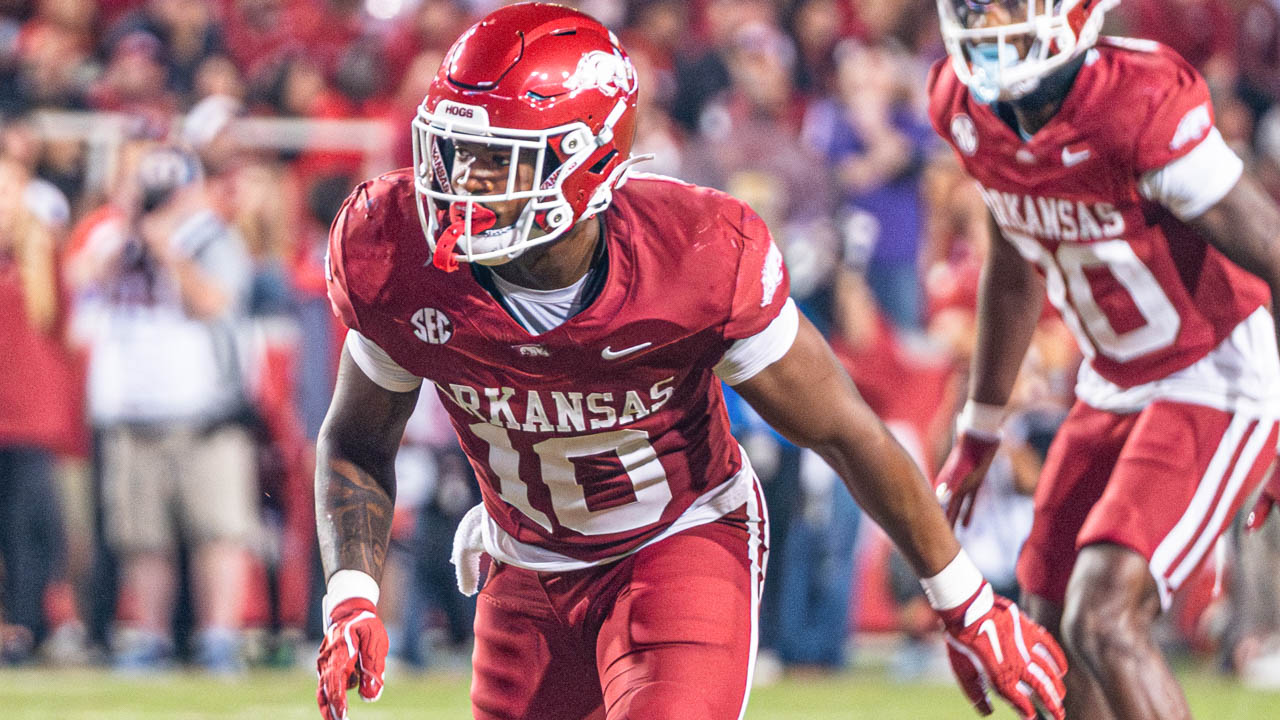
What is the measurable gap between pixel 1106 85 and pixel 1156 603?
3.50ft

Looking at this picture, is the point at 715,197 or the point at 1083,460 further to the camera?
the point at 1083,460

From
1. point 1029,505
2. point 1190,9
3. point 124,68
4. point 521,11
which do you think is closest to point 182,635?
point 124,68

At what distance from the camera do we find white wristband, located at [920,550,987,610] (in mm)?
3107

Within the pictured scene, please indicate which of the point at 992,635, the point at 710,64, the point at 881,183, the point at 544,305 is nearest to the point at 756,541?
the point at 992,635

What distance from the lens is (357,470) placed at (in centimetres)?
326

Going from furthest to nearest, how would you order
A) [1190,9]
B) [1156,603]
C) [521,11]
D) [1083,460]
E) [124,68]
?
1. [1190,9]
2. [124,68]
3. [1083,460]
4. [1156,603]
5. [521,11]

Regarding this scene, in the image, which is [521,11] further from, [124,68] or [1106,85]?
[124,68]

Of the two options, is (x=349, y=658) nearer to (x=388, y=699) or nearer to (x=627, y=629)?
(x=627, y=629)

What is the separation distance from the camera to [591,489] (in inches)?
126

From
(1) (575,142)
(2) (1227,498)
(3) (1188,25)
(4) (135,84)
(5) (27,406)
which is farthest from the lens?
(3) (1188,25)

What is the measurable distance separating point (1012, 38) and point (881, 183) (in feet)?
13.6

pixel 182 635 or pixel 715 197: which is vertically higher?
pixel 715 197

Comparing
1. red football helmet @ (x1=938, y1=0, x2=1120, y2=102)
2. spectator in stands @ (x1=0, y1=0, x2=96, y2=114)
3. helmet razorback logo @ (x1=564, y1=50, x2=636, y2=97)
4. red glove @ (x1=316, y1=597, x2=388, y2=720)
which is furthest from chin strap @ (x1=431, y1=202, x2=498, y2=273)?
spectator in stands @ (x1=0, y1=0, x2=96, y2=114)

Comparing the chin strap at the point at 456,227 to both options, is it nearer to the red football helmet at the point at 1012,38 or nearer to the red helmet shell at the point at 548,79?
the red helmet shell at the point at 548,79
